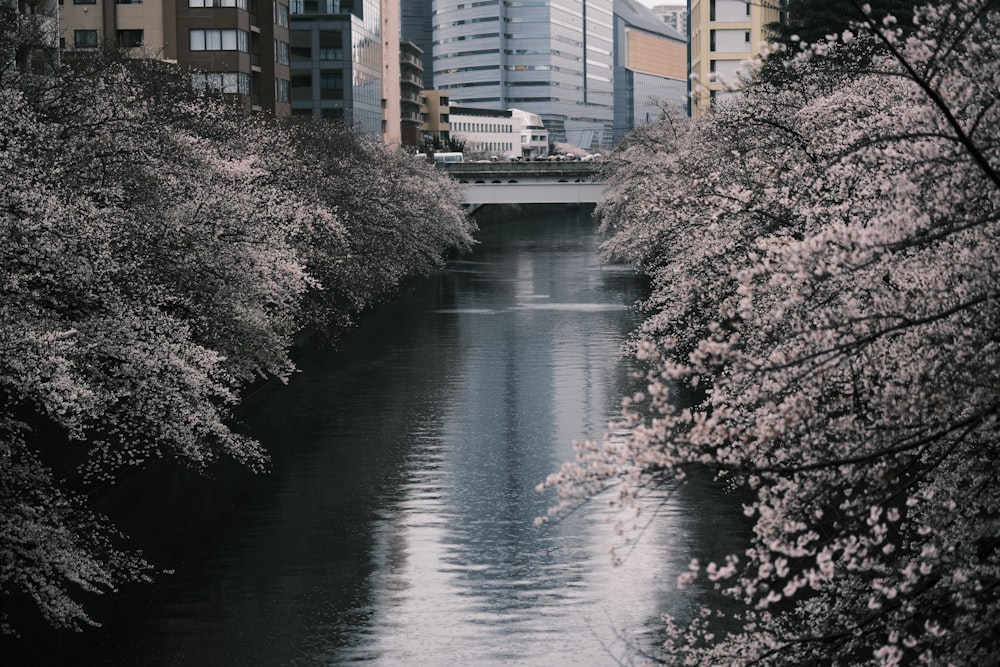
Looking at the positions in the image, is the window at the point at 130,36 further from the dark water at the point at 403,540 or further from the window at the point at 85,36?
the dark water at the point at 403,540

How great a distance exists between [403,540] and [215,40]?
73.2m

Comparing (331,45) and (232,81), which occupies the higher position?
(331,45)

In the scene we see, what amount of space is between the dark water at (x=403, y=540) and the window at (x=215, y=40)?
153 feet

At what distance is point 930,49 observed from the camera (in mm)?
16609

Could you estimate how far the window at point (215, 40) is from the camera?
99812 mm

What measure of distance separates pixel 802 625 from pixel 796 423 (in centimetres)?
278

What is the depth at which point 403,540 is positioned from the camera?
1296 inches

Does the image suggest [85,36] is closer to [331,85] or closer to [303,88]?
[303,88]

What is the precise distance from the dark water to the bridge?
233ft

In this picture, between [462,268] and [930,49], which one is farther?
[462,268]

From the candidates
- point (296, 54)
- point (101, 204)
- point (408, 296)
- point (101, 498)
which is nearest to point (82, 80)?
point (101, 204)

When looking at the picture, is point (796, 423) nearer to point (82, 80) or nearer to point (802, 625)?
point (802, 625)

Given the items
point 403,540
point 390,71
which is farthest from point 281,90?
point 403,540

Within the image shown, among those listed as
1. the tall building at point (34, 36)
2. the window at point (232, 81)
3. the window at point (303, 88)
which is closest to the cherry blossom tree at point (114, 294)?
the tall building at point (34, 36)
